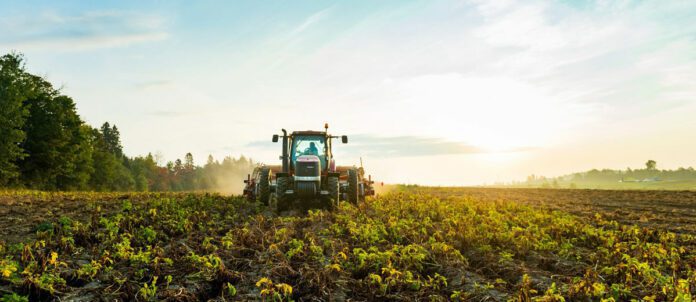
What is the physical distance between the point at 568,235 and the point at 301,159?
8.95m

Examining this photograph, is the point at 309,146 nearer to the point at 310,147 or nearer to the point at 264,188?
the point at 310,147

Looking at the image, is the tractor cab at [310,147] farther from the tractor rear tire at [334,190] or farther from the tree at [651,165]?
the tree at [651,165]

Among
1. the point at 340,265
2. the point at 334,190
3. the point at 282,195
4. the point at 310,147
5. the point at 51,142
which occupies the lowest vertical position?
the point at 340,265

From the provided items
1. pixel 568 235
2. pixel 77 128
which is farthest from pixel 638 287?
pixel 77 128

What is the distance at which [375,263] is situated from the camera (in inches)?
295

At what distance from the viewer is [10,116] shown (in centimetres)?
3884

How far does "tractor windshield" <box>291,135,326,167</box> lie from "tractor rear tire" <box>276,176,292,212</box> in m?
1.84

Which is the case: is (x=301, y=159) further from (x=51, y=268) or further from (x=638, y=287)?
(x=638, y=287)

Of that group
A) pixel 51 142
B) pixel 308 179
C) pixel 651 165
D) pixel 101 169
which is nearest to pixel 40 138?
pixel 51 142

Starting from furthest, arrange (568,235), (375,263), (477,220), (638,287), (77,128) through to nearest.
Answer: (77,128) < (477,220) < (568,235) < (375,263) < (638,287)

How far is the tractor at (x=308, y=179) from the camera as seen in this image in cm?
1606

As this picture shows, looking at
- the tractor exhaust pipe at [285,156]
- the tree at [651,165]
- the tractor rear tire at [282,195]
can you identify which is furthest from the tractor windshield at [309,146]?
the tree at [651,165]

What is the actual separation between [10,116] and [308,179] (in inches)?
1412

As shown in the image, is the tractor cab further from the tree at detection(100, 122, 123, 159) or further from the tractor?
the tree at detection(100, 122, 123, 159)
